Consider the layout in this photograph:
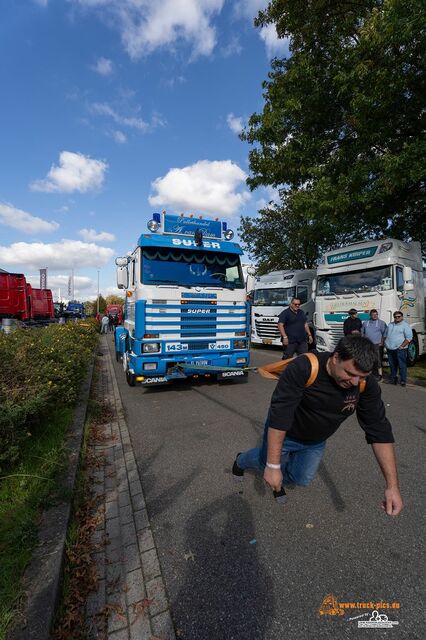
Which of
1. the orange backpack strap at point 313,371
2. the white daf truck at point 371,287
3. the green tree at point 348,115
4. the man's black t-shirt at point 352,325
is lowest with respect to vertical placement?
the orange backpack strap at point 313,371

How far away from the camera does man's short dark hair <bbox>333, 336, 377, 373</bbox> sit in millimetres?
1866

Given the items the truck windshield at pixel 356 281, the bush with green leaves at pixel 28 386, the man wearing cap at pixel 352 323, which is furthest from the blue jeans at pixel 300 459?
the truck windshield at pixel 356 281

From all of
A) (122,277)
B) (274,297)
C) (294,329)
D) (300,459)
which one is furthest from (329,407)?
(274,297)

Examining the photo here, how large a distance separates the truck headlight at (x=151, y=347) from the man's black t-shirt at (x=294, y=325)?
3.16 metres

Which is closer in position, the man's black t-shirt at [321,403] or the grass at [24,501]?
the grass at [24,501]

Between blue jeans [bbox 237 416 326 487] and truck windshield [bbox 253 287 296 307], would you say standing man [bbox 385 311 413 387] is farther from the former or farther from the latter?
truck windshield [bbox 253 287 296 307]

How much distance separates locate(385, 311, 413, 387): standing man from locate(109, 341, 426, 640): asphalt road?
3.47 meters

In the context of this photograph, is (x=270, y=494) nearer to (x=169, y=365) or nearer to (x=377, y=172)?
(x=169, y=365)

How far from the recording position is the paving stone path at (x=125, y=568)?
1816 mm

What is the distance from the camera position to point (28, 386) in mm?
3525

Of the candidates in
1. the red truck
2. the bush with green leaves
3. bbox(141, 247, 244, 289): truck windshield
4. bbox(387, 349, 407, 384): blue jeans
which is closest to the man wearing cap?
bbox(387, 349, 407, 384): blue jeans

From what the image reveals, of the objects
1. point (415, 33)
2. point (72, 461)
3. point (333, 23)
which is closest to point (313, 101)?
point (333, 23)

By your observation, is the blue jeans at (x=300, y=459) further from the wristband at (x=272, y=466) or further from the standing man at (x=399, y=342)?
the standing man at (x=399, y=342)

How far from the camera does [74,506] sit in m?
2.76
